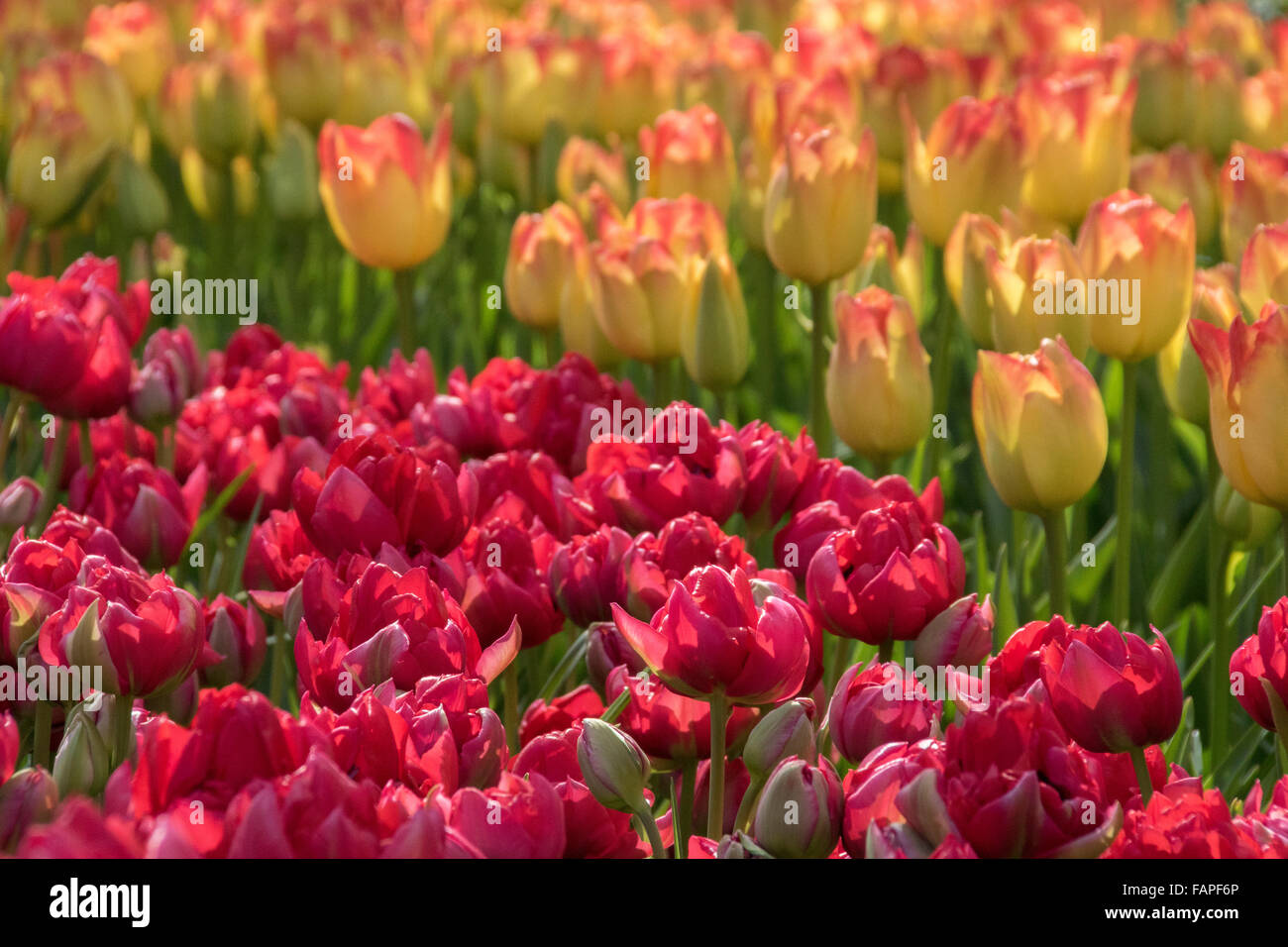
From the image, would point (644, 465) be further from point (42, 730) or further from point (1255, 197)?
point (1255, 197)

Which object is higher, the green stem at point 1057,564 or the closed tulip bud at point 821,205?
the closed tulip bud at point 821,205

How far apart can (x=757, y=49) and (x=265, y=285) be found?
1.31m

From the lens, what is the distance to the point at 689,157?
2521 mm

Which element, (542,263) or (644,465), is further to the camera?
(542,263)

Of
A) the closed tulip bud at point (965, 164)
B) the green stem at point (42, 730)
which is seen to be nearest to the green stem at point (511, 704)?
the green stem at point (42, 730)

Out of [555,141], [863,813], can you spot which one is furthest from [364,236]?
[863,813]

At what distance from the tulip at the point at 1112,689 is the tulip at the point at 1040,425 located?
0.50 m

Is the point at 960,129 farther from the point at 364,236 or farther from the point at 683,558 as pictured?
the point at 683,558

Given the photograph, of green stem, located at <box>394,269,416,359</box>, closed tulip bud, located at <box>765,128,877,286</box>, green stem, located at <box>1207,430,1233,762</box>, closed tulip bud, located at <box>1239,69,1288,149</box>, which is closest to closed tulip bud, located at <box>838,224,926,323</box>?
closed tulip bud, located at <box>765,128,877,286</box>

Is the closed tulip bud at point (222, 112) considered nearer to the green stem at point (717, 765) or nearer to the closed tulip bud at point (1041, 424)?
the closed tulip bud at point (1041, 424)

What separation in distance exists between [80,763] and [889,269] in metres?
1.52

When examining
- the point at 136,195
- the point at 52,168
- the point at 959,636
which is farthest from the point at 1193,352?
the point at 136,195

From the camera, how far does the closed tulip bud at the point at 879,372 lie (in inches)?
72.7

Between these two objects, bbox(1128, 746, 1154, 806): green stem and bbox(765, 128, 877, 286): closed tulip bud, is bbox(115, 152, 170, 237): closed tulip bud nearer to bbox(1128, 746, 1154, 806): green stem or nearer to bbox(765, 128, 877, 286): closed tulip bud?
bbox(765, 128, 877, 286): closed tulip bud
